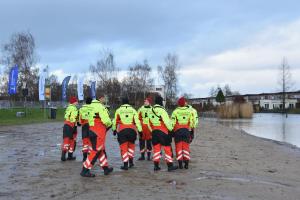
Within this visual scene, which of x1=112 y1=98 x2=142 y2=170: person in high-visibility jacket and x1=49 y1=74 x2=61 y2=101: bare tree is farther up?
x1=49 y1=74 x2=61 y2=101: bare tree

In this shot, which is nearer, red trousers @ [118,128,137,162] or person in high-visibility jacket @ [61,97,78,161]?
red trousers @ [118,128,137,162]

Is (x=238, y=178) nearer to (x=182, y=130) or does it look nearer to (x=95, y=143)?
(x=182, y=130)

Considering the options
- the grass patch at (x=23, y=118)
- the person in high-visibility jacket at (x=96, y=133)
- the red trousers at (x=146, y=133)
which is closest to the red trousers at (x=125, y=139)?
the person in high-visibility jacket at (x=96, y=133)

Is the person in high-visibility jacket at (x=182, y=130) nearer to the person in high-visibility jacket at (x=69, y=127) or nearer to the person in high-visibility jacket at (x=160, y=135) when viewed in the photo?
the person in high-visibility jacket at (x=160, y=135)

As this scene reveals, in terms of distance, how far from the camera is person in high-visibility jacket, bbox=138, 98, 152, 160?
Answer: 13.7 metres

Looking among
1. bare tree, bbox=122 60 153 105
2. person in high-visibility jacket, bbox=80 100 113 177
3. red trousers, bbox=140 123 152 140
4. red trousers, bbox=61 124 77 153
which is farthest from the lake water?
bare tree, bbox=122 60 153 105

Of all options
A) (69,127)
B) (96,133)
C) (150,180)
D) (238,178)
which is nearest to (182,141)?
(238,178)

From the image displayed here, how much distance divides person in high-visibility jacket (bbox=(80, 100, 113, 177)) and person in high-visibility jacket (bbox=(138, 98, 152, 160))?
2215 mm

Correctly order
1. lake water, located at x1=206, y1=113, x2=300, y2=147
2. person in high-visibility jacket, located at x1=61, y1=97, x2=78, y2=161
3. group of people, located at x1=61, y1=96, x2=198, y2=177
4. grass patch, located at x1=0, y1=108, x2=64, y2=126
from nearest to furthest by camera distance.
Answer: group of people, located at x1=61, y1=96, x2=198, y2=177 → person in high-visibility jacket, located at x1=61, y1=97, x2=78, y2=161 → lake water, located at x1=206, y1=113, x2=300, y2=147 → grass patch, located at x1=0, y1=108, x2=64, y2=126

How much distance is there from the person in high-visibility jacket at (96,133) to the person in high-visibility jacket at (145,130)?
2215 mm

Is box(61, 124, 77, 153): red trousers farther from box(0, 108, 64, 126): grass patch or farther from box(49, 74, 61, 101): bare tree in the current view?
box(49, 74, 61, 101): bare tree

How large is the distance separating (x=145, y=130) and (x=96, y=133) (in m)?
3.28

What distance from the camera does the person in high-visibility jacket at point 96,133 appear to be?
11289 millimetres

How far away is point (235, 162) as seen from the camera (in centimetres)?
1531
